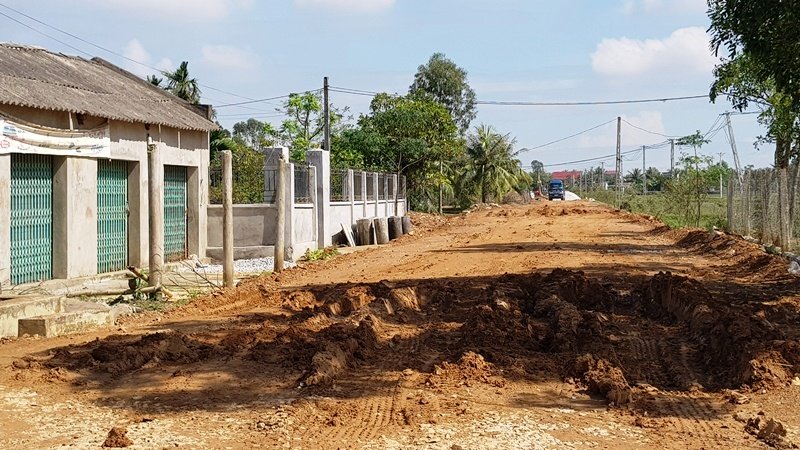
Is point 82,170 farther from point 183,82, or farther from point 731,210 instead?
point 183,82

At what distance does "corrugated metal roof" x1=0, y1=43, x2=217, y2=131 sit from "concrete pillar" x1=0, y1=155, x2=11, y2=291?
1000 mm

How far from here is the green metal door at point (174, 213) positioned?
1947cm

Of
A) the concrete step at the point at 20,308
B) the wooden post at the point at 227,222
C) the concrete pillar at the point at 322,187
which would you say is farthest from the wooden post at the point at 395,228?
the concrete step at the point at 20,308

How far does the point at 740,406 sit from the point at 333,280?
1050cm

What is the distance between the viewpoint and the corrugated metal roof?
14.8 m

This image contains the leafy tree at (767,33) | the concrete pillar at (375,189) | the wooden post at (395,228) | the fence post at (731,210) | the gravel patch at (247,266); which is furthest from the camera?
the concrete pillar at (375,189)

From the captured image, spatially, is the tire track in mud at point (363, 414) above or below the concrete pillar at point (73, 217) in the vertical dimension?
below

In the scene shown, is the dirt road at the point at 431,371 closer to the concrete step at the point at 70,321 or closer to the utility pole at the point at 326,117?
the concrete step at the point at 70,321

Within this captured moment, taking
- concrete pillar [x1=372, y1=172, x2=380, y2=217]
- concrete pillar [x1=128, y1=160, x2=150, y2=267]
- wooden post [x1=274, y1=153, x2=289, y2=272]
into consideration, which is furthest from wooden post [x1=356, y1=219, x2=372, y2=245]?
concrete pillar [x1=128, y1=160, x2=150, y2=267]

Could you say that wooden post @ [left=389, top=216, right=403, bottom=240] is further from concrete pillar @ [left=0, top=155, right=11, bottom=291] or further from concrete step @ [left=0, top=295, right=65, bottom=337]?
concrete step @ [left=0, top=295, right=65, bottom=337]

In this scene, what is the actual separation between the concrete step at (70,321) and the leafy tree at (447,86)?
66193 millimetres

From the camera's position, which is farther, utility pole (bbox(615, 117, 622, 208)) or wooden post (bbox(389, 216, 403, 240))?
utility pole (bbox(615, 117, 622, 208))

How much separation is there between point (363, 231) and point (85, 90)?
452 inches

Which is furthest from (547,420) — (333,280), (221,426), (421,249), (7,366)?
(421,249)
